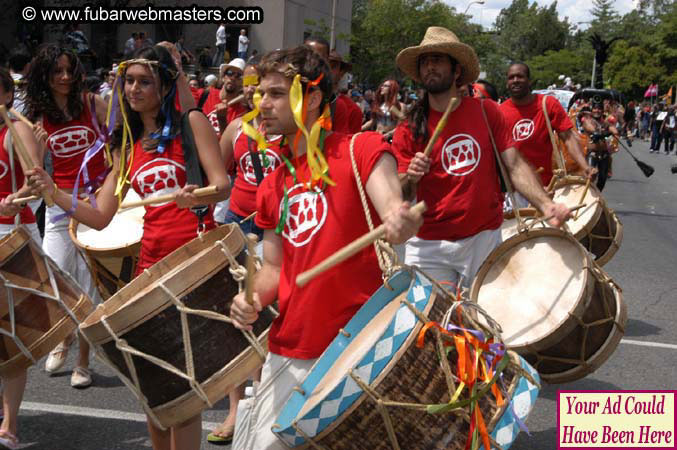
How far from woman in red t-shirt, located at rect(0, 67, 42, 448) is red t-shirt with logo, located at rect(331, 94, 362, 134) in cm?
188

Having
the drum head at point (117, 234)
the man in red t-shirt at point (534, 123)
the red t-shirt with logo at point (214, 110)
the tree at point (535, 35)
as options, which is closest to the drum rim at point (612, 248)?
the man in red t-shirt at point (534, 123)

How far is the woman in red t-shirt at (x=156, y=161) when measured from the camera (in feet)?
12.9

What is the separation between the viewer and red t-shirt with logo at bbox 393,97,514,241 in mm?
4617

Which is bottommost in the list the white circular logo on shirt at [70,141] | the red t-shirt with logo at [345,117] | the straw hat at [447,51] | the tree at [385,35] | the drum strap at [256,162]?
the tree at [385,35]

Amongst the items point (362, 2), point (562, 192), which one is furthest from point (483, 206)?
point (362, 2)

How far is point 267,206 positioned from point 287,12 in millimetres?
36619

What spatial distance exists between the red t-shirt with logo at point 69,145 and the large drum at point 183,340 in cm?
264

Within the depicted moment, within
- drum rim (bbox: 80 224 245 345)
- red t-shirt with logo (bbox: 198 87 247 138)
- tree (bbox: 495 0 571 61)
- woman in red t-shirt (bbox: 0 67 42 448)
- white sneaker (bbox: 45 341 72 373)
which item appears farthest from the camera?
tree (bbox: 495 0 571 61)

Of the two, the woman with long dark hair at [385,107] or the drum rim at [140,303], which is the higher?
the drum rim at [140,303]

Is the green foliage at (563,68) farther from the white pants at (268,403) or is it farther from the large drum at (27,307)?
the white pants at (268,403)

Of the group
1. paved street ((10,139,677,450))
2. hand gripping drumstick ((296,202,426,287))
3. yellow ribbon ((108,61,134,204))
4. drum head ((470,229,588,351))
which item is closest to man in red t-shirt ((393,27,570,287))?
drum head ((470,229,588,351))

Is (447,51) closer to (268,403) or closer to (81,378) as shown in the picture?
(268,403)

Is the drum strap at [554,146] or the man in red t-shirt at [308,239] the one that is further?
the drum strap at [554,146]

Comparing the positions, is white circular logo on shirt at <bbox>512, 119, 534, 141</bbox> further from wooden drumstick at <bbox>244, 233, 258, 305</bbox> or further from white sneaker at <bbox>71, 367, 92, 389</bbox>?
wooden drumstick at <bbox>244, 233, 258, 305</bbox>
